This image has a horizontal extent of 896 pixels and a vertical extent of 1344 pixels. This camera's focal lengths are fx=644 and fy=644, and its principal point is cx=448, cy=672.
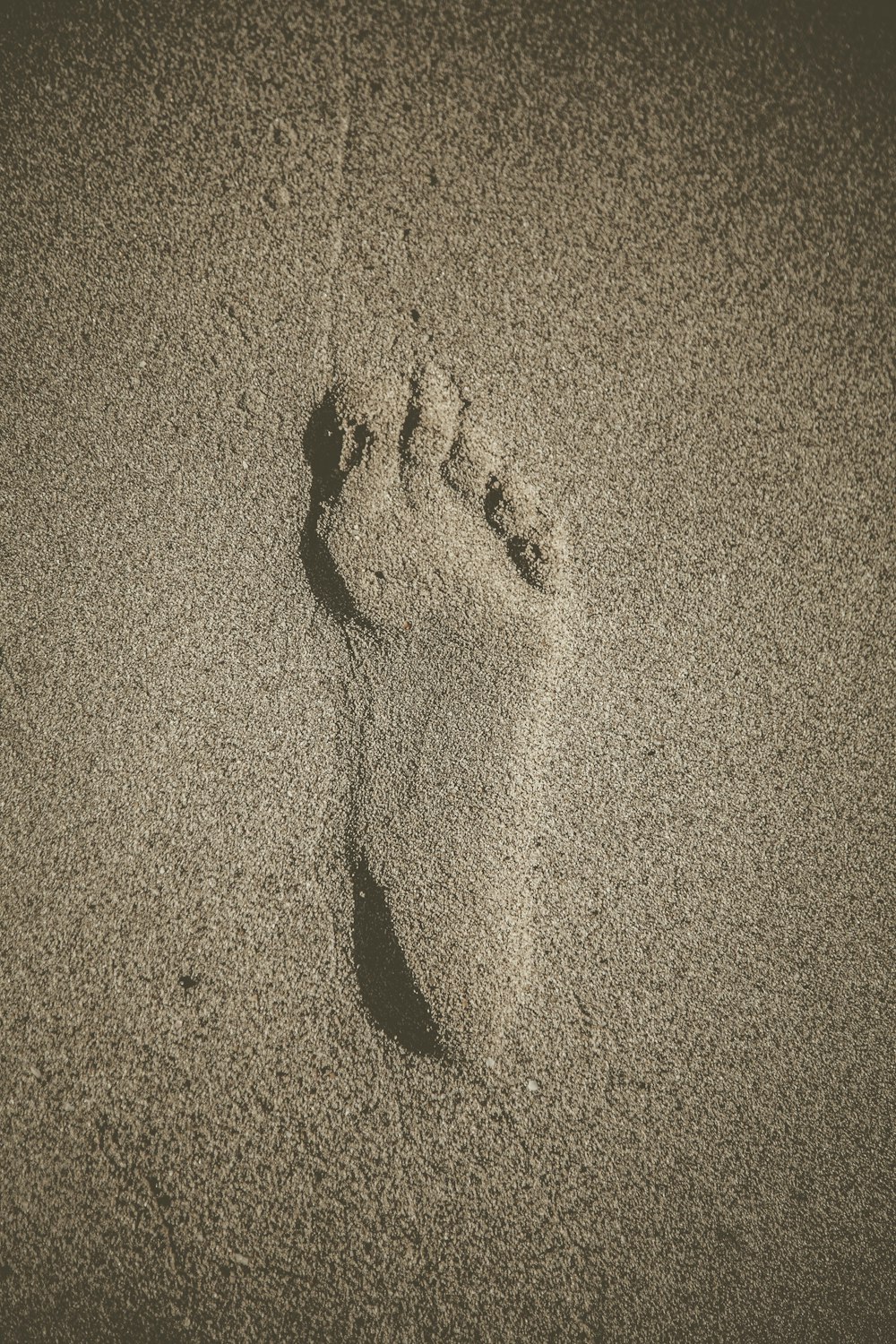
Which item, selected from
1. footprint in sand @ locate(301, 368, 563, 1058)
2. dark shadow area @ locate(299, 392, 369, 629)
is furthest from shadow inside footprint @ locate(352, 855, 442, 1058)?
dark shadow area @ locate(299, 392, 369, 629)

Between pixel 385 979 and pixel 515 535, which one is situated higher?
pixel 515 535

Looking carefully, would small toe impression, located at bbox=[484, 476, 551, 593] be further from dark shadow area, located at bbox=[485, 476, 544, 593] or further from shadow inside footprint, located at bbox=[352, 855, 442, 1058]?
shadow inside footprint, located at bbox=[352, 855, 442, 1058]

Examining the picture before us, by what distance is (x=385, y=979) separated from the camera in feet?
2.87

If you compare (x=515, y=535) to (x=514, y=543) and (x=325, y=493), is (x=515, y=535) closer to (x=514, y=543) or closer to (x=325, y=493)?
(x=514, y=543)

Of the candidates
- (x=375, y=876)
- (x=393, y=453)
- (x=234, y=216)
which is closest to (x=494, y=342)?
(x=393, y=453)

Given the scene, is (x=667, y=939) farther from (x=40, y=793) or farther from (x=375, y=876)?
(x=40, y=793)

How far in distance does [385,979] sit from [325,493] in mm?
674

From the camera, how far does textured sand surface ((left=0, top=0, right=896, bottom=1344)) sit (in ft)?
2.85

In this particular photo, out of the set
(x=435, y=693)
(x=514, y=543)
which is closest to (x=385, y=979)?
(x=435, y=693)

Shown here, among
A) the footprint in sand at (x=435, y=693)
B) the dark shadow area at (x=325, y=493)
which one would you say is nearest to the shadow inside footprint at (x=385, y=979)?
the footprint in sand at (x=435, y=693)

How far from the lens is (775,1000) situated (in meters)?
0.92

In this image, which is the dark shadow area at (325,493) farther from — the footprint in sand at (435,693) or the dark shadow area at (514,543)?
the dark shadow area at (514,543)

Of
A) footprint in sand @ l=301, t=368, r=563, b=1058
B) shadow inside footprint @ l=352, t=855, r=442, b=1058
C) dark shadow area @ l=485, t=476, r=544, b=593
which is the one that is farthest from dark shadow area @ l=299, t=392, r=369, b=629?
shadow inside footprint @ l=352, t=855, r=442, b=1058

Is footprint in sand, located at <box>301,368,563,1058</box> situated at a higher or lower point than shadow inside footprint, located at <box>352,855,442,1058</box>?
higher
